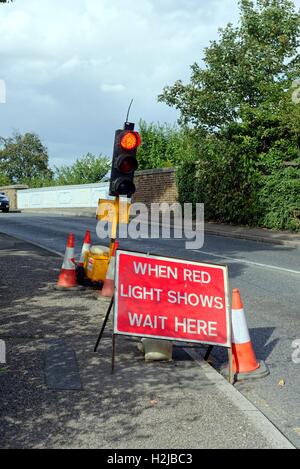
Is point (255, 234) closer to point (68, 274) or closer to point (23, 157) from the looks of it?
point (68, 274)

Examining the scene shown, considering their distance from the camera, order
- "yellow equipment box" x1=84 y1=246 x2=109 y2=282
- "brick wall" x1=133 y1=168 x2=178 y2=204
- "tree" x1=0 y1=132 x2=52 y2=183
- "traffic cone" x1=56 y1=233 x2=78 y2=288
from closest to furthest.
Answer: "traffic cone" x1=56 y1=233 x2=78 y2=288 < "yellow equipment box" x1=84 y1=246 x2=109 y2=282 < "brick wall" x1=133 y1=168 x2=178 y2=204 < "tree" x1=0 y1=132 x2=52 y2=183

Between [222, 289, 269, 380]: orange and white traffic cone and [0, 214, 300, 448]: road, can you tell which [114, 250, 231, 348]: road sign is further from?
[0, 214, 300, 448]: road

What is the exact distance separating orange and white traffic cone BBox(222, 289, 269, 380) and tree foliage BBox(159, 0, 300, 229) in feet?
54.1

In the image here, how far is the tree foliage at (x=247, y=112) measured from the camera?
2302 centimetres

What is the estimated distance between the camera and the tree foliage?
2302 centimetres

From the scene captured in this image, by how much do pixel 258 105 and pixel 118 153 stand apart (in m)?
17.4

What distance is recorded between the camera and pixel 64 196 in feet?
151

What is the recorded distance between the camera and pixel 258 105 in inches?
992

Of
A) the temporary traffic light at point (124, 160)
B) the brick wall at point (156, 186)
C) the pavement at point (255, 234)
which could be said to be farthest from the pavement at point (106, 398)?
the brick wall at point (156, 186)

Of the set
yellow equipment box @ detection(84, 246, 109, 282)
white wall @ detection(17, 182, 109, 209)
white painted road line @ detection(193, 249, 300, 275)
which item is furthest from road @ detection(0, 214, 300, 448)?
white wall @ detection(17, 182, 109, 209)

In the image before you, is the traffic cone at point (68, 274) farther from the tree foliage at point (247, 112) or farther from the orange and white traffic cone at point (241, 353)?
the tree foliage at point (247, 112)

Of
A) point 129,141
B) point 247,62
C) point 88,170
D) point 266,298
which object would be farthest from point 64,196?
point 266,298

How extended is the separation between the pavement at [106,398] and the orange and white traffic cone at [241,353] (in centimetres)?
27
